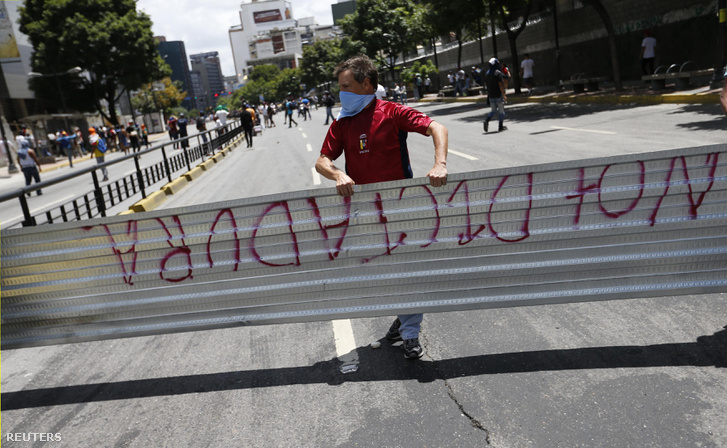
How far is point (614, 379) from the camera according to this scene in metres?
3.19

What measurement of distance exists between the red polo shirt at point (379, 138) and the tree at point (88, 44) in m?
47.7

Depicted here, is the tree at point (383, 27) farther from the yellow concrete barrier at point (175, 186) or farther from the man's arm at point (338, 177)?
the man's arm at point (338, 177)

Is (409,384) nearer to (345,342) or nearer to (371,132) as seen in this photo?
(345,342)

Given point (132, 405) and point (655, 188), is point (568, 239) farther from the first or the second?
point (132, 405)

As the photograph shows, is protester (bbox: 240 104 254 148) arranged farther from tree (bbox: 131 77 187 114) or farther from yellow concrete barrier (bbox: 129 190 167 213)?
tree (bbox: 131 77 187 114)

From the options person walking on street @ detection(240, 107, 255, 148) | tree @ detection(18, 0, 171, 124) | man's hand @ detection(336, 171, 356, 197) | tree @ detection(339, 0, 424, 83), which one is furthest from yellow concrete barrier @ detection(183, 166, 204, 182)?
tree @ detection(339, 0, 424, 83)

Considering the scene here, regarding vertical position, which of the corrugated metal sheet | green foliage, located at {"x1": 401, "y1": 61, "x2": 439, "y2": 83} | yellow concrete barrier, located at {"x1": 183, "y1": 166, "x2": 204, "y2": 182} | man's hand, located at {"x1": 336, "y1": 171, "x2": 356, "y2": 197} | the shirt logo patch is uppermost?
green foliage, located at {"x1": 401, "y1": 61, "x2": 439, "y2": 83}

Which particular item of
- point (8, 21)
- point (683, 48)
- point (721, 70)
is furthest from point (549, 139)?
point (8, 21)

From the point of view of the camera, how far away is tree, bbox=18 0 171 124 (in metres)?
46.6

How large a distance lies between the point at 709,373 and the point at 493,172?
164cm

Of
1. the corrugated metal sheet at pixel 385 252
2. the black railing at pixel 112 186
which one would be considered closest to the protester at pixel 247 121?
the black railing at pixel 112 186

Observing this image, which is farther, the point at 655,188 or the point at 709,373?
the point at 655,188

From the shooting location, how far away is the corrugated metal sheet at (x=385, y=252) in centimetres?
338

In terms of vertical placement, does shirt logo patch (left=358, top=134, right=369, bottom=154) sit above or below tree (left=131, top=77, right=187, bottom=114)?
below
